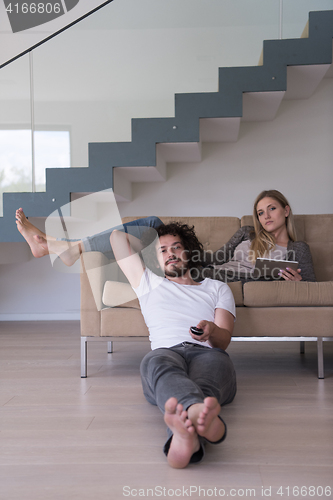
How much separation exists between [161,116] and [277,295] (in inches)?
61.4

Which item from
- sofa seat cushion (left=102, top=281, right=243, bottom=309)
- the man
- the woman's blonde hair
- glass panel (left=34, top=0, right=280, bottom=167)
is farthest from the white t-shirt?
glass panel (left=34, top=0, right=280, bottom=167)

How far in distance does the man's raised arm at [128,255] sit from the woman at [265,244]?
566mm

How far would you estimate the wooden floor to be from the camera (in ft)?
3.16

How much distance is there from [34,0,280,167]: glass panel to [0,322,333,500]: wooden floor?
1.59 m

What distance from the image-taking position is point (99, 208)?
3539 millimetres

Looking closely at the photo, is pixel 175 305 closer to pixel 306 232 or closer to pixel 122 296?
pixel 122 296

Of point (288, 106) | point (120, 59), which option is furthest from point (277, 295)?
point (288, 106)

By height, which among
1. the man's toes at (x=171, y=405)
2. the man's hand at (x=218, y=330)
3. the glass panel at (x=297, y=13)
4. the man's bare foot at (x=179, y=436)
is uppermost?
the glass panel at (x=297, y=13)

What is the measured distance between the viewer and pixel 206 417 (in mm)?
974

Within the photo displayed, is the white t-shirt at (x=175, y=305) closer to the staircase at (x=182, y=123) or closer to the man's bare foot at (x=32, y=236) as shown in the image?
the man's bare foot at (x=32, y=236)

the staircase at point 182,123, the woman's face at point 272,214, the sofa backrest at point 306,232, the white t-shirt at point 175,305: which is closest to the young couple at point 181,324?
the white t-shirt at point 175,305

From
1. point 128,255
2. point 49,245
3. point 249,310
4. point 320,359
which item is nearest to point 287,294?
point 249,310

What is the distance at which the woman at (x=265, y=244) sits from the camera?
2.34 meters

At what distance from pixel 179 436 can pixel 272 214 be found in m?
1.69
